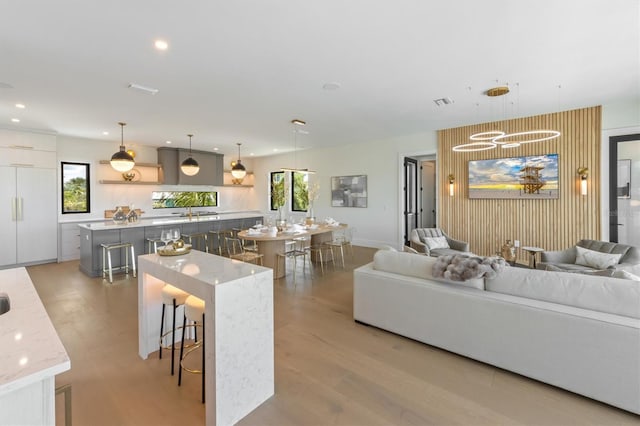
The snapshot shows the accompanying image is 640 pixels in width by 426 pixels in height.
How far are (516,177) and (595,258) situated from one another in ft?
7.23

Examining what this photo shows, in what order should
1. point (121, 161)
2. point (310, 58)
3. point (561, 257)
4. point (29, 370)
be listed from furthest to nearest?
point (121, 161) → point (561, 257) → point (310, 58) → point (29, 370)

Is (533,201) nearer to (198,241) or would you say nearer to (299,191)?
(299,191)

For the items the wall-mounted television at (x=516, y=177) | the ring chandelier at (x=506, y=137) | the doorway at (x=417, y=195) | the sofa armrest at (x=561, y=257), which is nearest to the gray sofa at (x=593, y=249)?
the sofa armrest at (x=561, y=257)

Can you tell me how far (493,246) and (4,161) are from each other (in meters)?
9.88

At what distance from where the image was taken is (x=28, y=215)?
5.98 meters

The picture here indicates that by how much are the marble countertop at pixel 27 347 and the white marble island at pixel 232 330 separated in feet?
2.36

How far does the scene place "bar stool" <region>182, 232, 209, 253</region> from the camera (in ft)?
22.1

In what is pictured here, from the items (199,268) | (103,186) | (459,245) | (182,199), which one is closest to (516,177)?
(459,245)

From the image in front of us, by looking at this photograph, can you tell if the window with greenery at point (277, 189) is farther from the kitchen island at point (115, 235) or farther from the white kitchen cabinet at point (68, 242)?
the white kitchen cabinet at point (68, 242)

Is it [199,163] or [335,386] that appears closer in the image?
[335,386]

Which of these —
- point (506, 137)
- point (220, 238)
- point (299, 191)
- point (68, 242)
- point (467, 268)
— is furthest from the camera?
point (299, 191)

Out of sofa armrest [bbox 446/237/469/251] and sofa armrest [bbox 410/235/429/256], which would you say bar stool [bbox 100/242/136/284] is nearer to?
sofa armrest [bbox 410/235/429/256]

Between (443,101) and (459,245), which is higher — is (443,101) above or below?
above

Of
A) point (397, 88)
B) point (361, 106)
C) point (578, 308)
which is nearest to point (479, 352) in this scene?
point (578, 308)
